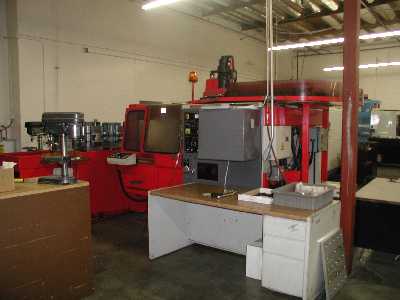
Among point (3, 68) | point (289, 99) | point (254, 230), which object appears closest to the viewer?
point (289, 99)

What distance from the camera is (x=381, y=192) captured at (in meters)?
3.15

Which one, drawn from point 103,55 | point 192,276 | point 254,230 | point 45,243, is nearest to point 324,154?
point 254,230

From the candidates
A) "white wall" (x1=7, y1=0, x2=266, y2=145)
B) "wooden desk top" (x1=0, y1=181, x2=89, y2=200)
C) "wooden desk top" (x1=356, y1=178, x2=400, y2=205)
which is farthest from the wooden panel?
"white wall" (x1=7, y1=0, x2=266, y2=145)

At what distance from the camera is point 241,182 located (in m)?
3.39

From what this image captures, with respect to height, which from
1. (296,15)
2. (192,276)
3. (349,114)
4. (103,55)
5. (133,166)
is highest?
(296,15)

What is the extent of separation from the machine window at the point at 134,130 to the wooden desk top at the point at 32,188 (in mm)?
2043

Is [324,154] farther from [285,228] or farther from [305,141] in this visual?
[285,228]

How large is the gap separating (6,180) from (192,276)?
1.68m

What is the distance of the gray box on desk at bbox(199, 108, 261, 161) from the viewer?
9.63 ft

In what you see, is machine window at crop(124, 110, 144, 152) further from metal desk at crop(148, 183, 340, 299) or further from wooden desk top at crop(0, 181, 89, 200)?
wooden desk top at crop(0, 181, 89, 200)

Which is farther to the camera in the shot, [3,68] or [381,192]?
[3,68]

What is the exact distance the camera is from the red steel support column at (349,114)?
2.79m

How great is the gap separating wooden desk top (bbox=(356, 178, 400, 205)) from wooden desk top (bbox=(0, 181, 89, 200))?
2.34 meters

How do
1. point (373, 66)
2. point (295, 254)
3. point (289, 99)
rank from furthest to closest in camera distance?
point (373, 66) < point (289, 99) < point (295, 254)
